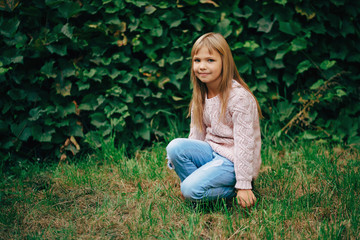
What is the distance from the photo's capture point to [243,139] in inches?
75.0

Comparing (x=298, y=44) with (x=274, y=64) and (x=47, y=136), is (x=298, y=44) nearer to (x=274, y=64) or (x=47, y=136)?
(x=274, y=64)

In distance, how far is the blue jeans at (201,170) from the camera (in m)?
1.97

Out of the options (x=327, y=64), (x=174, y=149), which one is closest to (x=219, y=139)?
(x=174, y=149)

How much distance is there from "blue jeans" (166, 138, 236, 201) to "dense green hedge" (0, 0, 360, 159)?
38.0 inches

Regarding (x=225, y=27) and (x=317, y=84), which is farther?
(x=317, y=84)

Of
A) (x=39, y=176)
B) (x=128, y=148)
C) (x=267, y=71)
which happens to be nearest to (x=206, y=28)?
(x=267, y=71)

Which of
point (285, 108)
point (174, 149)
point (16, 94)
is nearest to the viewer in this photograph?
point (174, 149)

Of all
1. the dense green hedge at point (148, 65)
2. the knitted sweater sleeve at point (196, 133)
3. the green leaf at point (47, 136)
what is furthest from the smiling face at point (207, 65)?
the green leaf at point (47, 136)

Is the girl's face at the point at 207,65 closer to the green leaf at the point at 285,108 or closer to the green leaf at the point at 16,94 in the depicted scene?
the green leaf at the point at 285,108

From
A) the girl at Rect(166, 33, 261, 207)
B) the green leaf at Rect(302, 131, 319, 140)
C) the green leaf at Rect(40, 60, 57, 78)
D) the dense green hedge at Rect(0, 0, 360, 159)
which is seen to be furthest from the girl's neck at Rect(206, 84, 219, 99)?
the green leaf at Rect(40, 60, 57, 78)

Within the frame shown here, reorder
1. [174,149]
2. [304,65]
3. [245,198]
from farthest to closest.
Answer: [304,65] → [174,149] → [245,198]

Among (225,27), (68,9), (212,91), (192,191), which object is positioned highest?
(68,9)

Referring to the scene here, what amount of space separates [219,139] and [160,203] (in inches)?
22.4

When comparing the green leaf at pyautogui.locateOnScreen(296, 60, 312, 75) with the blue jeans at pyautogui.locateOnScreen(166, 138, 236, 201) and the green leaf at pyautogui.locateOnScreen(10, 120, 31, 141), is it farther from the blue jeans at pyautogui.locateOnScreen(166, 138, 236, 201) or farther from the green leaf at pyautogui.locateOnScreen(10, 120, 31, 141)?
the green leaf at pyautogui.locateOnScreen(10, 120, 31, 141)
